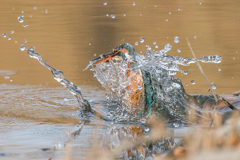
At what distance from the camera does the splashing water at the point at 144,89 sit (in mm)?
3271

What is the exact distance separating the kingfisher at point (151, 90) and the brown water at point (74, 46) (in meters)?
0.46

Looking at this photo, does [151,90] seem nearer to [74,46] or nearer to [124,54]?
[124,54]

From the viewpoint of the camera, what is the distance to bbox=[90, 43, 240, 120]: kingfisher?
3.28 m

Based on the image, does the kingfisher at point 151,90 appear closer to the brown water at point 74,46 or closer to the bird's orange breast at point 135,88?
the bird's orange breast at point 135,88

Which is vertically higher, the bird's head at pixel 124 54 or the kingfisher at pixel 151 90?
A: the bird's head at pixel 124 54

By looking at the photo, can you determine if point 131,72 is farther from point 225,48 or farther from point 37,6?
point 37,6

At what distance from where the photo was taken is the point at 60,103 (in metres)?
3.77

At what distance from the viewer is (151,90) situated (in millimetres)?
3320

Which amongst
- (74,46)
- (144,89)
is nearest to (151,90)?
(144,89)

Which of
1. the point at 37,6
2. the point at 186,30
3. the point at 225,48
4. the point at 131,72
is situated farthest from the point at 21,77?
the point at 37,6

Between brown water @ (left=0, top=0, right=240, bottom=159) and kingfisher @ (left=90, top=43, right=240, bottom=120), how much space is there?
46cm

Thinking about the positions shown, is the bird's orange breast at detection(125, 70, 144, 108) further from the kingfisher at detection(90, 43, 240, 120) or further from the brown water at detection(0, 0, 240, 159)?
the brown water at detection(0, 0, 240, 159)

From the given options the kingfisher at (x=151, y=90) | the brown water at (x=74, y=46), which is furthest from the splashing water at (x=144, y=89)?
the brown water at (x=74, y=46)

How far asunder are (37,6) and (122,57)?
277 inches
